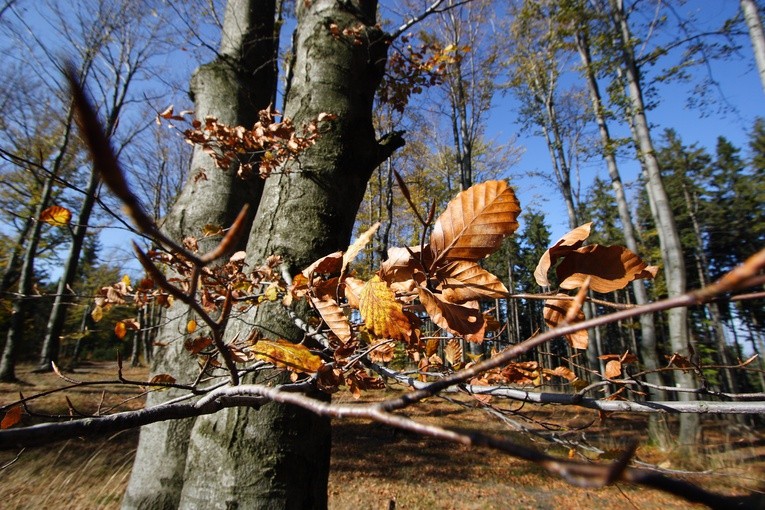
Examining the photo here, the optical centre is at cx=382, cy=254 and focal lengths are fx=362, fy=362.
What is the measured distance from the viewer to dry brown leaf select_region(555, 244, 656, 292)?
62 centimetres

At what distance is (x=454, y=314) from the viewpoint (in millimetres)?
622

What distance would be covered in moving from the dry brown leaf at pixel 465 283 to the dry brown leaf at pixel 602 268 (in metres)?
0.13

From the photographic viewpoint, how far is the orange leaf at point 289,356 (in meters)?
0.74

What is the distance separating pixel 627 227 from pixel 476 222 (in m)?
10.7

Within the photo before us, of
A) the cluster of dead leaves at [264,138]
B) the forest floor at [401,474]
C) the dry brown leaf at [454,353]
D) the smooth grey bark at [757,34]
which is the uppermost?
the smooth grey bark at [757,34]

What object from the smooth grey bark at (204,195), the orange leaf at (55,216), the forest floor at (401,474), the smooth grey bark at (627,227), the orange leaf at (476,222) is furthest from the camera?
the smooth grey bark at (627,227)

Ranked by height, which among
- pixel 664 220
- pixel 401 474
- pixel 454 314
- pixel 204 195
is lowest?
pixel 401 474

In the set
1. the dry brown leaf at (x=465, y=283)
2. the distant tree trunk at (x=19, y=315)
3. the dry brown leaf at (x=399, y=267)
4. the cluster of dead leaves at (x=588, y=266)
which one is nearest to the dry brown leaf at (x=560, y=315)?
the cluster of dead leaves at (x=588, y=266)

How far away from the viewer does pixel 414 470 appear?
6910 millimetres

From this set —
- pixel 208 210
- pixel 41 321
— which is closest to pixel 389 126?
pixel 208 210

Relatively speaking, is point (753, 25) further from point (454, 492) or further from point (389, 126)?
point (389, 126)

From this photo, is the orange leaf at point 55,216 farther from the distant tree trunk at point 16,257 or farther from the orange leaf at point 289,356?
the distant tree trunk at point 16,257

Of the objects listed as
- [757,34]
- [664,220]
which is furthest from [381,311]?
[664,220]

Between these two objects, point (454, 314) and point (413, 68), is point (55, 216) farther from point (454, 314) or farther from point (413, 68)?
point (413, 68)
